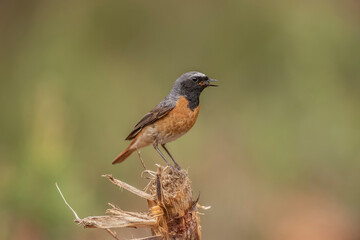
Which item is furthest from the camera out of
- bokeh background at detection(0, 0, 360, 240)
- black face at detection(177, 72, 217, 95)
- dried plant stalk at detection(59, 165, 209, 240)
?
bokeh background at detection(0, 0, 360, 240)

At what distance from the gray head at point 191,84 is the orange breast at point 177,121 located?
2.6 inches

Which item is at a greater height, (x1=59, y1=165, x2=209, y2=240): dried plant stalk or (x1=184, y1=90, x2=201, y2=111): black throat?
(x1=184, y1=90, x2=201, y2=111): black throat

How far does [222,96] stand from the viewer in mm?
9430

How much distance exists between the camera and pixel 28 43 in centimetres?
954

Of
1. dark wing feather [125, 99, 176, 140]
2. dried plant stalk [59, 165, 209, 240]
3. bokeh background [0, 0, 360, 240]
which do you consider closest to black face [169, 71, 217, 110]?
dark wing feather [125, 99, 176, 140]

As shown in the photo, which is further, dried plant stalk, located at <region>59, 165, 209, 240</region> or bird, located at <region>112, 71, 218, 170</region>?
bird, located at <region>112, 71, 218, 170</region>

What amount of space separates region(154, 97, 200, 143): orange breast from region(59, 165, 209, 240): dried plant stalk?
117 cm

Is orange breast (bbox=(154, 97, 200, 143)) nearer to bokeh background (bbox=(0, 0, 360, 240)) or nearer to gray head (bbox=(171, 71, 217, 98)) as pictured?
gray head (bbox=(171, 71, 217, 98))

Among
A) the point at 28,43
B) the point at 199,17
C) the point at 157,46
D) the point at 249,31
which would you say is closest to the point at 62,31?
the point at 28,43

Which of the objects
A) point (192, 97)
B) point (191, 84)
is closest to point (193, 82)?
point (191, 84)

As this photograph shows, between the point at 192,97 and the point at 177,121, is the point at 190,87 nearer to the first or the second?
the point at 192,97

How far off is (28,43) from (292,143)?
4451mm

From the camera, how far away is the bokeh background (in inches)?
314

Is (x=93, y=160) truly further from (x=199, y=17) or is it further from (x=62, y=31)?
(x=199, y=17)
